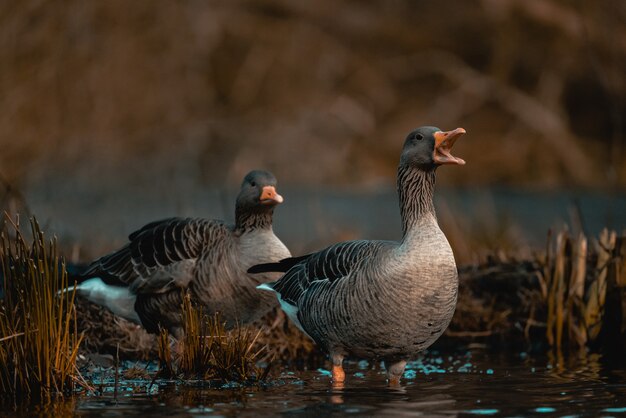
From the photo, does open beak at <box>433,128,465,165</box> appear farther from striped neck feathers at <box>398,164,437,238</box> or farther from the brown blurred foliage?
the brown blurred foliage

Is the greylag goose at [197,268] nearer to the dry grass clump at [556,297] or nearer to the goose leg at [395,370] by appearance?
the goose leg at [395,370]

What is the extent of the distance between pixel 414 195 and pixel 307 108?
19.7 meters

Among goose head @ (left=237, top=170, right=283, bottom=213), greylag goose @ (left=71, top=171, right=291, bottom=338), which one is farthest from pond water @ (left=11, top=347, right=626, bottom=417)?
goose head @ (left=237, top=170, right=283, bottom=213)

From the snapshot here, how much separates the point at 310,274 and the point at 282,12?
77.3 ft

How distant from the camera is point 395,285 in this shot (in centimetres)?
723

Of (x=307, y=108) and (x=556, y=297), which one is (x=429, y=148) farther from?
(x=307, y=108)

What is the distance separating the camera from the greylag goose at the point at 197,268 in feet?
28.9

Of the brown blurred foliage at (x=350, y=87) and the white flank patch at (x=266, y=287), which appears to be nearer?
the white flank patch at (x=266, y=287)

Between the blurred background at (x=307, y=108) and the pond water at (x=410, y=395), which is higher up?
the blurred background at (x=307, y=108)

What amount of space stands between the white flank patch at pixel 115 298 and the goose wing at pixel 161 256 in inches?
2.8

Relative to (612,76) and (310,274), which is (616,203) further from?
(310,274)

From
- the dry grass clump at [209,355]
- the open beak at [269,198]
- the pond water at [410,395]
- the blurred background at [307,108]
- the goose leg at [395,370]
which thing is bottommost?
the pond water at [410,395]

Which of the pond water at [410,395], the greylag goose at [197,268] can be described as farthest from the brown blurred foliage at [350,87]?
the pond water at [410,395]

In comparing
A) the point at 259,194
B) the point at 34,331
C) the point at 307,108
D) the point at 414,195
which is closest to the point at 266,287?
the point at 259,194
